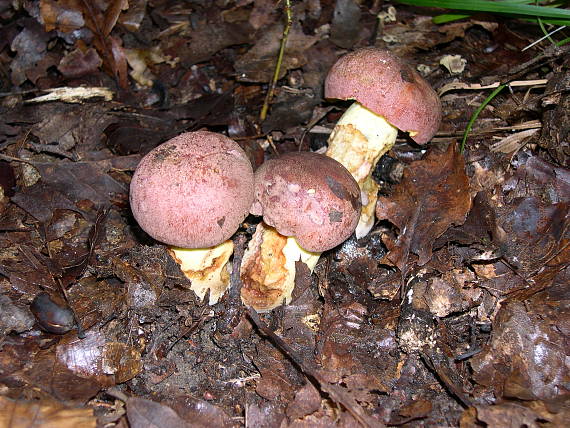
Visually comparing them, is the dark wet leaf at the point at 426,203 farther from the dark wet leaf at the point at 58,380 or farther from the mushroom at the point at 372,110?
the dark wet leaf at the point at 58,380

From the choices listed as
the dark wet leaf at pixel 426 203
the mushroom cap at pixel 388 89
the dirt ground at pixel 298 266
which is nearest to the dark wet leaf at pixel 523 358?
the dirt ground at pixel 298 266

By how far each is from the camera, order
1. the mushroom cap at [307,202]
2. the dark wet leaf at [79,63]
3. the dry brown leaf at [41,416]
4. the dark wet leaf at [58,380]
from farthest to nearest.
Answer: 1. the dark wet leaf at [79,63]
2. the mushroom cap at [307,202]
3. the dark wet leaf at [58,380]
4. the dry brown leaf at [41,416]

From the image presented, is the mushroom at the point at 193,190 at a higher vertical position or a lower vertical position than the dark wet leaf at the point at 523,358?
higher

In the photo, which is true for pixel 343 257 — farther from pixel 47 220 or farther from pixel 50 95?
pixel 50 95

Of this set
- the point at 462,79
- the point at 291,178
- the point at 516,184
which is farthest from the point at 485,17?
the point at 291,178

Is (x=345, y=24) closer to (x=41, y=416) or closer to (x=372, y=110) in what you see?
(x=372, y=110)

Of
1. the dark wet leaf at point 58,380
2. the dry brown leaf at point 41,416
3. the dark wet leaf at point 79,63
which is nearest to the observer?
the dry brown leaf at point 41,416

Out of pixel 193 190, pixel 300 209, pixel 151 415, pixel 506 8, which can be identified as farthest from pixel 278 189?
pixel 506 8
